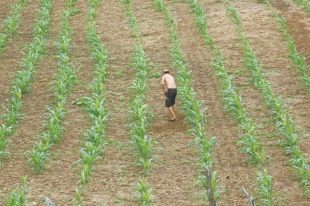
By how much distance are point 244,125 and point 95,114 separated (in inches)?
140

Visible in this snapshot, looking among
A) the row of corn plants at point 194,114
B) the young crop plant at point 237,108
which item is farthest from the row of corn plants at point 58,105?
the young crop plant at point 237,108

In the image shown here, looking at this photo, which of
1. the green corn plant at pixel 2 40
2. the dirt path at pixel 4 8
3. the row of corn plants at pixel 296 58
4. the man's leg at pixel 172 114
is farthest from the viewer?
the dirt path at pixel 4 8

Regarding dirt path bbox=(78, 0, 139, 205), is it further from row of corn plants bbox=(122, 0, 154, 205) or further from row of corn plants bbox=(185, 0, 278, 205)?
row of corn plants bbox=(185, 0, 278, 205)

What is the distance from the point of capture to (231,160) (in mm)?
15000

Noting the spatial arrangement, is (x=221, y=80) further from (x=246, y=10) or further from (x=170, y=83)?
(x=246, y=10)

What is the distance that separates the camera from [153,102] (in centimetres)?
1803

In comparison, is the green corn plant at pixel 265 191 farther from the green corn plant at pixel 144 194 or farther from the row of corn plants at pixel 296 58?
the row of corn plants at pixel 296 58

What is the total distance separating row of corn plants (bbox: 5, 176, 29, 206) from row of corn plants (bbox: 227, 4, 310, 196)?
5203 millimetres

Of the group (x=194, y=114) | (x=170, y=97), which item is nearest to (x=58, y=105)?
(x=170, y=97)

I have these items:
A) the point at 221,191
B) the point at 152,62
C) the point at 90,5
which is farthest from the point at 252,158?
the point at 90,5

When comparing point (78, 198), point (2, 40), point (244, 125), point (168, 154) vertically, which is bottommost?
point (2, 40)

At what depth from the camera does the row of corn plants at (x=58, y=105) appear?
14.9 m

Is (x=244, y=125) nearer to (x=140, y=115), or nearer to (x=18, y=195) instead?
(x=140, y=115)

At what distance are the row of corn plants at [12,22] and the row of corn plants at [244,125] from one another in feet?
20.2
